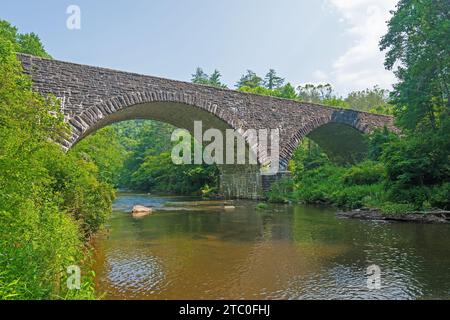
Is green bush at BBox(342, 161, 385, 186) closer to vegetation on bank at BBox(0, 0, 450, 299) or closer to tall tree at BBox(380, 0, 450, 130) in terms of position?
vegetation on bank at BBox(0, 0, 450, 299)

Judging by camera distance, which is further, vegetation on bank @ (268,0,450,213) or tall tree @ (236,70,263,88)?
tall tree @ (236,70,263,88)

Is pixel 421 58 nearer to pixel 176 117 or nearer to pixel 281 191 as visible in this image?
pixel 281 191

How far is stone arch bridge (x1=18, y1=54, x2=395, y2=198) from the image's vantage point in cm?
Answer: 1577

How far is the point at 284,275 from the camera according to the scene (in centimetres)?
680

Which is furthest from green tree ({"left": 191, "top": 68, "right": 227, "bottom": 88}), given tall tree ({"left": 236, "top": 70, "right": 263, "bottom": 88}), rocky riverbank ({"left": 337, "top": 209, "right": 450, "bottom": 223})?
rocky riverbank ({"left": 337, "top": 209, "right": 450, "bottom": 223})

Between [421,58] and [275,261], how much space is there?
11.7m

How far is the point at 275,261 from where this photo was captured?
7.93 metres

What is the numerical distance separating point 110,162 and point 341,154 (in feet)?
66.7

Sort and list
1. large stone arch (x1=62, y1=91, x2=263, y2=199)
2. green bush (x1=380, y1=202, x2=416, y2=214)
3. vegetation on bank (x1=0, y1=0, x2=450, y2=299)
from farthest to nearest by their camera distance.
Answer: large stone arch (x1=62, y1=91, x2=263, y2=199) < green bush (x1=380, y1=202, x2=416, y2=214) < vegetation on bank (x1=0, y1=0, x2=450, y2=299)

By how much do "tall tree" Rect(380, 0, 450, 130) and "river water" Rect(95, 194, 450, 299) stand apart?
665 centimetres

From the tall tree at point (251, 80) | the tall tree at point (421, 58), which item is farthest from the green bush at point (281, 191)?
the tall tree at point (251, 80)

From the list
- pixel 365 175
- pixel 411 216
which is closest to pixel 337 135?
pixel 365 175
